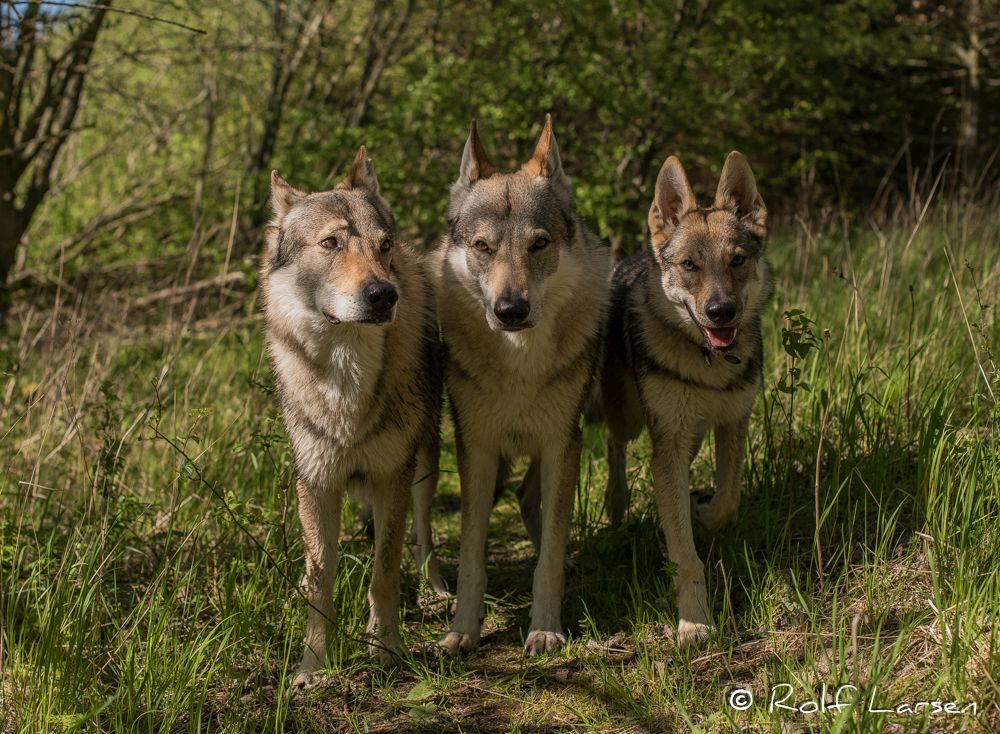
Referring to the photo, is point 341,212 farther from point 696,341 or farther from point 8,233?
point 8,233

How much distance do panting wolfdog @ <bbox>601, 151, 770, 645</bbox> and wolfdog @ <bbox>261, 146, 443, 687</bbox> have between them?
1092 millimetres

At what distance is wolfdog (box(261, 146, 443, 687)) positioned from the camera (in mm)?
3969

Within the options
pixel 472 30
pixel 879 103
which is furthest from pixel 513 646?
pixel 879 103

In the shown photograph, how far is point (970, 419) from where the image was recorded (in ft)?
14.4

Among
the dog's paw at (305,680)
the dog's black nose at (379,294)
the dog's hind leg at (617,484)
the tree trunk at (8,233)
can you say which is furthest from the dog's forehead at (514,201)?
the tree trunk at (8,233)

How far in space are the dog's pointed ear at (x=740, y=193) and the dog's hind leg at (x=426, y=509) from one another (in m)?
1.81

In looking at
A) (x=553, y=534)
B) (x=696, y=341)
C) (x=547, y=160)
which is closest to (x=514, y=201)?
(x=547, y=160)

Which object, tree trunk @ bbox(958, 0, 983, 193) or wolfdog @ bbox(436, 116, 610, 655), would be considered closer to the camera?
wolfdog @ bbox(436, 116, 610, 655)

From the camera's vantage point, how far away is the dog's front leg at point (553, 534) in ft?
13.6

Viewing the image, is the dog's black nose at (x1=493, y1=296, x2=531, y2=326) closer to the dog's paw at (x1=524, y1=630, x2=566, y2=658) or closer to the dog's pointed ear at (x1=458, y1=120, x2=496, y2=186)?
the dog's pointed ear at (x1=458, y1=120, x2=496, y2=186)

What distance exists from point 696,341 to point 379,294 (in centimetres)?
148

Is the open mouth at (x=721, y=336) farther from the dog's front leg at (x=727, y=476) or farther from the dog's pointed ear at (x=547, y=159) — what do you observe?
the dog's pointed ear at (x=547, y=159)

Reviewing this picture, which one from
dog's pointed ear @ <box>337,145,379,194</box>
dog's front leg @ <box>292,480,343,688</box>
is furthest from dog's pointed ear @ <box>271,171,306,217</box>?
dog's front leg @ <box>292,480,343,688</box>

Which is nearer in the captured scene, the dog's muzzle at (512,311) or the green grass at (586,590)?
the green grass at (586,590)
